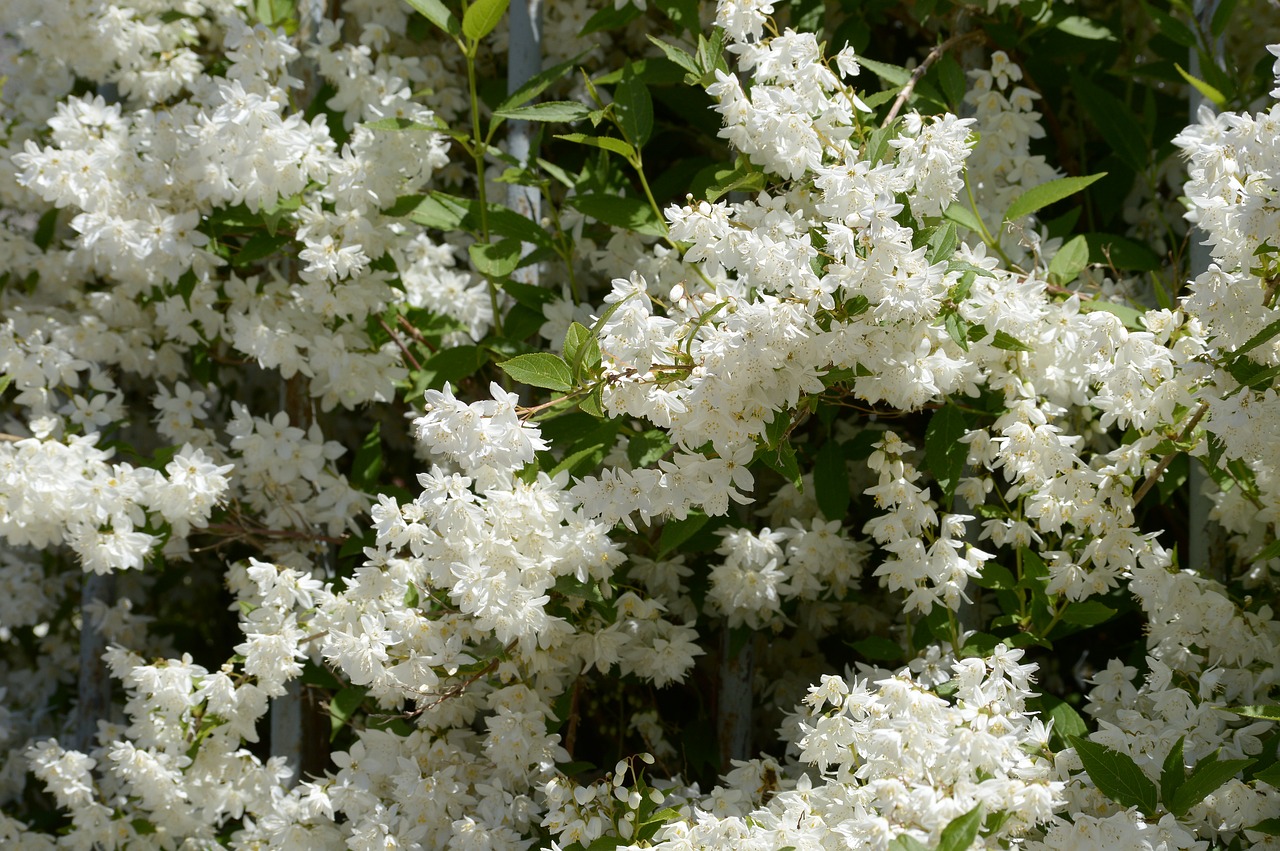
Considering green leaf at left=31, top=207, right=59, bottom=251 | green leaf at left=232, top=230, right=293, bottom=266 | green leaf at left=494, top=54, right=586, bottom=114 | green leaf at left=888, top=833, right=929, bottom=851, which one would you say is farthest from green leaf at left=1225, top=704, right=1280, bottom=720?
green leaf at left=31, top=207, right=59, bottom=251

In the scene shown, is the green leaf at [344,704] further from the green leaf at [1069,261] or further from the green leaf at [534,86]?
the green leaf at [1069,261]

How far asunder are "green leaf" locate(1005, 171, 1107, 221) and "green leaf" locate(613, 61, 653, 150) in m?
0.64

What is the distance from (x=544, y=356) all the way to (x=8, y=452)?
45.1 inches

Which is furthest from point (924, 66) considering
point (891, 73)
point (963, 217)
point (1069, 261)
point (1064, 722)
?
point (1064, 722)

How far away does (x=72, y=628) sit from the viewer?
315cm

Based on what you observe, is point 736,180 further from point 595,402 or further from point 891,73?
point 595,402

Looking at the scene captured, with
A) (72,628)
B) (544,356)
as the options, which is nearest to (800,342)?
(544,356)

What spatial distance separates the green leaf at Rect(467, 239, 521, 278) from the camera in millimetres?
2150

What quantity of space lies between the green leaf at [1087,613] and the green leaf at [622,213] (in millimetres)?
922

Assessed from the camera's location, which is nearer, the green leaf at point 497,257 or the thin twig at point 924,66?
the thin twig at point 924,66

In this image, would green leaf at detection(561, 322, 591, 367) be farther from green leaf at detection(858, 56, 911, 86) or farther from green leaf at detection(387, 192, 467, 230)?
green leaf at detection(858, 56, 911, 86)

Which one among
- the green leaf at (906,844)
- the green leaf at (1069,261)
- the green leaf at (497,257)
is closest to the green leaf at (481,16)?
the green leaf at (497,257)

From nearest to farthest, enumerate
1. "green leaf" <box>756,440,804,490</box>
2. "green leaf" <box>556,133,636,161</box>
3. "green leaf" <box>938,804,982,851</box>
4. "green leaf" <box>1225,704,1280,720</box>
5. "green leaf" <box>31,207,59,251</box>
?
"green leaf" <box>938,804,982,851</box> < "green leaf" <box>1225,704,1280,720</box> < "green leaf" <box>756,440,804,490</box> < "green leaf" <box>556,133,636,161</box> < "green leaf" <box>31,207,59,251</box>

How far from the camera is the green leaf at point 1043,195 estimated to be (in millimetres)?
1902
